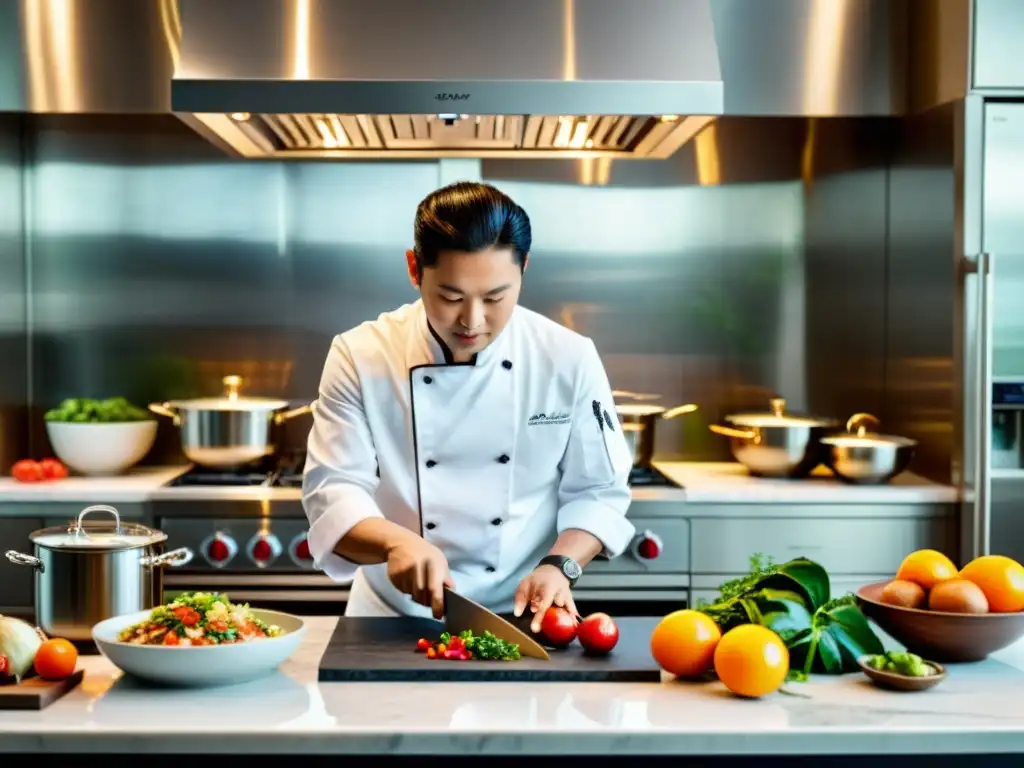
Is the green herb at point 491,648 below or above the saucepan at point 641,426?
below

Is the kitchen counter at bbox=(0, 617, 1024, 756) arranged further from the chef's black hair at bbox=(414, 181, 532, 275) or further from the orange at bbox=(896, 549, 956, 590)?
the chef's black hair at bbox=(414, 181, 532, 275)

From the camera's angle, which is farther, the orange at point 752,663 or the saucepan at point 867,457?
the saucepan at point 867,457

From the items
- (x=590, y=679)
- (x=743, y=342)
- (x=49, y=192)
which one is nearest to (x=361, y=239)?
(x=49, y=192)

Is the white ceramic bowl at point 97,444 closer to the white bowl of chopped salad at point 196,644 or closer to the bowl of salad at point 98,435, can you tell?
the bowl of salad at point 98,435

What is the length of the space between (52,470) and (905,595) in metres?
2.61

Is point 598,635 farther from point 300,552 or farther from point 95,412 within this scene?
point 95,412

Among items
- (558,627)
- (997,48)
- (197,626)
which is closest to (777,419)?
(997,48)

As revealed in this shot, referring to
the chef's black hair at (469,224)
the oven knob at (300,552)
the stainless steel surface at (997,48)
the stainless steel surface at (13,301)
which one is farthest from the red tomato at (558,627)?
the stainless steel surface at (13,301)

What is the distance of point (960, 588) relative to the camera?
2.11 meters

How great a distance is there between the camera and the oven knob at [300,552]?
3584 mm

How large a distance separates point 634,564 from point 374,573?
41.0 inches

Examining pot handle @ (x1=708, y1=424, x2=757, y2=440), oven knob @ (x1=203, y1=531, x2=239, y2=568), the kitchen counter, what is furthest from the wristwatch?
pot handle @ (x1=708, y1=424, x2=757, y2=440)

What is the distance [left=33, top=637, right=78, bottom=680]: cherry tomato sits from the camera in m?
1.96

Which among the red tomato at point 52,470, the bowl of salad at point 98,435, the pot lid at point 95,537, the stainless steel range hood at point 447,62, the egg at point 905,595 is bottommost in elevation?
the egg at point 905,595
